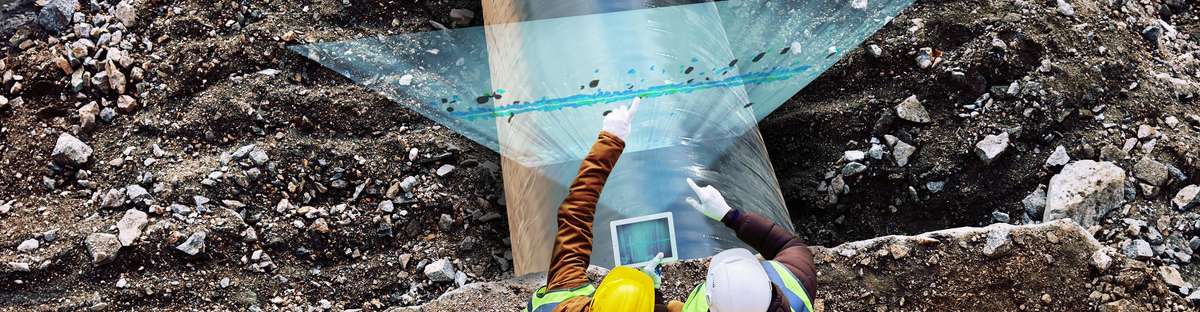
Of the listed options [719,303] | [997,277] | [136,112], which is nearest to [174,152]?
[136,112]

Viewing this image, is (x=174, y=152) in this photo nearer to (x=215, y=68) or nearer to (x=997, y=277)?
(x=215, y=68)

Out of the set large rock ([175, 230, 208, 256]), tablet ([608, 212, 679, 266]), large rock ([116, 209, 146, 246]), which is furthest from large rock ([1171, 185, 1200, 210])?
large rock ([116, 209, 146, 246])

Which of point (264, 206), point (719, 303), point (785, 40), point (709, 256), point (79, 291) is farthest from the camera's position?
point (785, 40)

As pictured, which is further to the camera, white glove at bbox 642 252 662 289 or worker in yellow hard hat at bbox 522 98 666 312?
white glove at bbox 642 252 662 289

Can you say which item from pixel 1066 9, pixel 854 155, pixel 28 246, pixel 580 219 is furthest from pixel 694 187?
pixel 28 246

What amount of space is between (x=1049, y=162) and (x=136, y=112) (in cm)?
277

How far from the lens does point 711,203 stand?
7.50 feet

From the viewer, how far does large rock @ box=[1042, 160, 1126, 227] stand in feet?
8.99

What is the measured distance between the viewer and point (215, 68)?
3.11 meters

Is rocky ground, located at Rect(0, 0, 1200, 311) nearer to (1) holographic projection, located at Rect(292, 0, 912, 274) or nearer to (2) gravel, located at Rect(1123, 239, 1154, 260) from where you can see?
(2) gravel, located at Rect(1123, 239, 1154, 260)

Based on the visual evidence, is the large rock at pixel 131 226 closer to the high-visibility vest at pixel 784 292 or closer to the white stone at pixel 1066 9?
the high-visibility vest at pixel 784 292

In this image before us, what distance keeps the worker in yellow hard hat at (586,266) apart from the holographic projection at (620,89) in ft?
0.60

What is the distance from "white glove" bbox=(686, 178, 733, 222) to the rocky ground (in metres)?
0.25

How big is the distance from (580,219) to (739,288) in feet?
1.54
